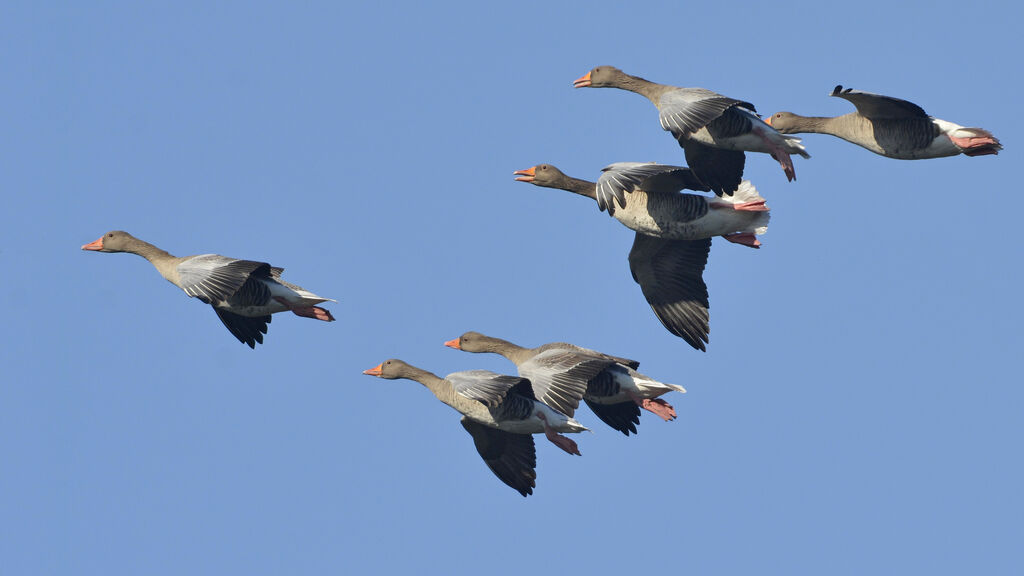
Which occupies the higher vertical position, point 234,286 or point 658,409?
point 234,286

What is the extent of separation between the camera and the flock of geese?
84.8ft

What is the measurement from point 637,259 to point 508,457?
402 centimetres

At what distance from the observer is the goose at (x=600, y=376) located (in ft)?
86.9

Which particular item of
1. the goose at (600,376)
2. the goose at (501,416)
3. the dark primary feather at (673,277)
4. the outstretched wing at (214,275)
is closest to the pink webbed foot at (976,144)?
the dark primary feather at (673,277)

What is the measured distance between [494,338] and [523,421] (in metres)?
3.36

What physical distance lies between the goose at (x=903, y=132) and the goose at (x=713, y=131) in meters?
0.96

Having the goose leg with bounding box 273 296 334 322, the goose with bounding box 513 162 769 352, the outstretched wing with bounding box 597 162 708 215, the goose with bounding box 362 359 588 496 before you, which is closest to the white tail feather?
the goose with bounding box 513 162 769 352

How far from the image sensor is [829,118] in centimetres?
2762

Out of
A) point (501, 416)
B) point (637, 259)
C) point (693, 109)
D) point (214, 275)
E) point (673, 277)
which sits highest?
point (693, 109)

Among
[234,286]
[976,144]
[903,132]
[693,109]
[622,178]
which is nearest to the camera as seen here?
[622,178]

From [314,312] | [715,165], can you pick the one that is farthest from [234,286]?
[715,165]

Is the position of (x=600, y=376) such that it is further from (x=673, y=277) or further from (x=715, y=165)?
(x=715, y=165)

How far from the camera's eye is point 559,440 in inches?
1040

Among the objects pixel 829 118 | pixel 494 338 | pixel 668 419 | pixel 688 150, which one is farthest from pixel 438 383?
pixel 829 118
